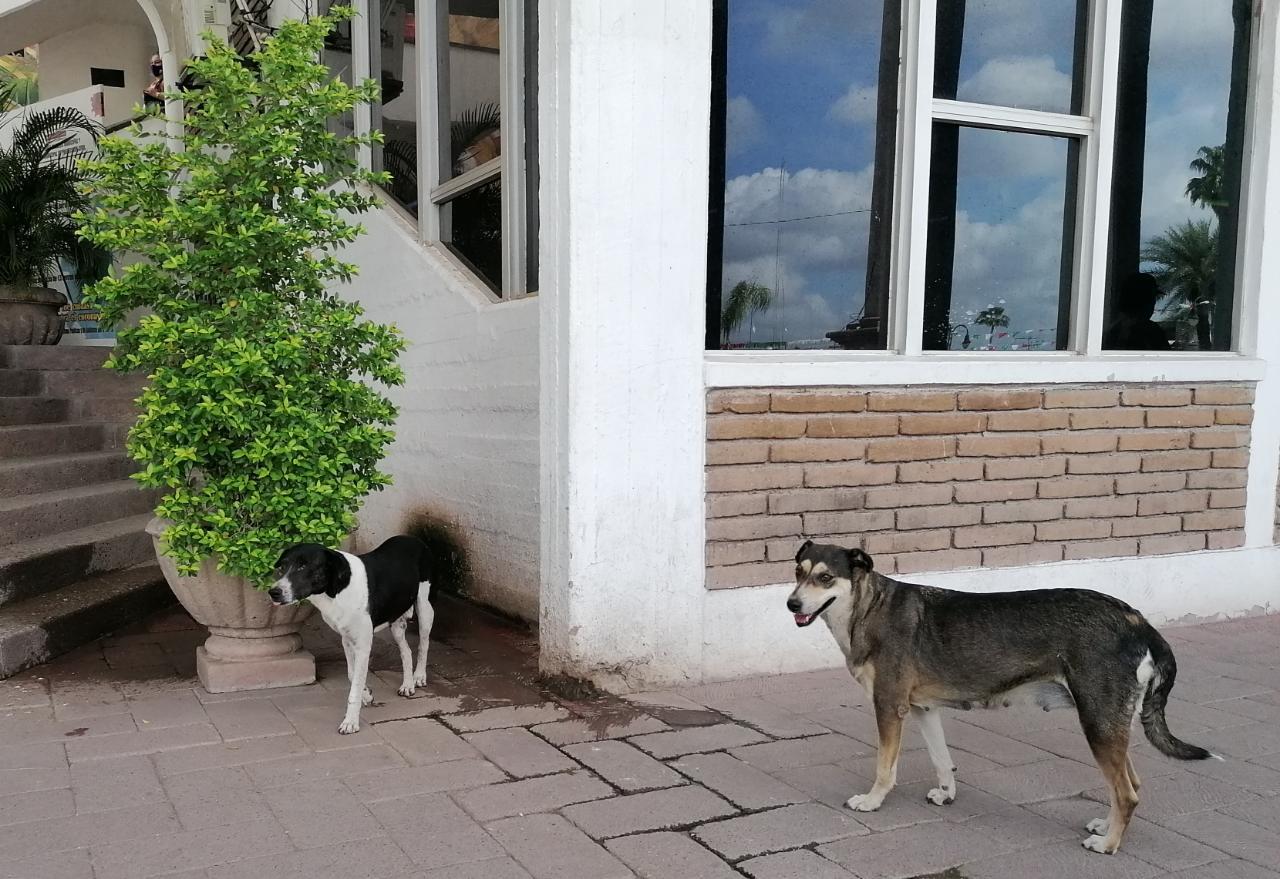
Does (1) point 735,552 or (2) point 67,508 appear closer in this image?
(1) point 735,552

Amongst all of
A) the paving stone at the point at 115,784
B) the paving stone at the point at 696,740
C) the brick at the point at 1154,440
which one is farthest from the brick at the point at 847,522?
the paving stone at the point at 115,784

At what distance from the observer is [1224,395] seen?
6.28 meters

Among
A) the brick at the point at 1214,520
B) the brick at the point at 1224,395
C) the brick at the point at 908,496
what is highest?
the brick at the point at 1224,395

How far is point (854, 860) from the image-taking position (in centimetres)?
318

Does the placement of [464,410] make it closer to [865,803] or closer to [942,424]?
[942,424]

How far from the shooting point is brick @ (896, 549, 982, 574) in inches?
213

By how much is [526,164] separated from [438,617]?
2712 mm

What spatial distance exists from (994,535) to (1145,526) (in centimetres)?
113

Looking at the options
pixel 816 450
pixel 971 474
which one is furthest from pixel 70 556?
pixel 971 474

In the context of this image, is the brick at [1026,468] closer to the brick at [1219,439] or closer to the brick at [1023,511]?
the brick at [1023,511]

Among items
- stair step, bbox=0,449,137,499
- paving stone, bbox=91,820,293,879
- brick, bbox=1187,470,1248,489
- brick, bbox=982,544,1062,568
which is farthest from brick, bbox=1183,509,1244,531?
stair step, bbox=0,449,137,499

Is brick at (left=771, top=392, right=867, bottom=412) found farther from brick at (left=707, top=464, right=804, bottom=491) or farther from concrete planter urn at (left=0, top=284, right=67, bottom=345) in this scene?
concrete planter urn at (left=0, top=284, right=67, bottom=345)

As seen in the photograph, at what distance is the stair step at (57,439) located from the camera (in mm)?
6949

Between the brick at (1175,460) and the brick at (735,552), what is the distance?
257cm
